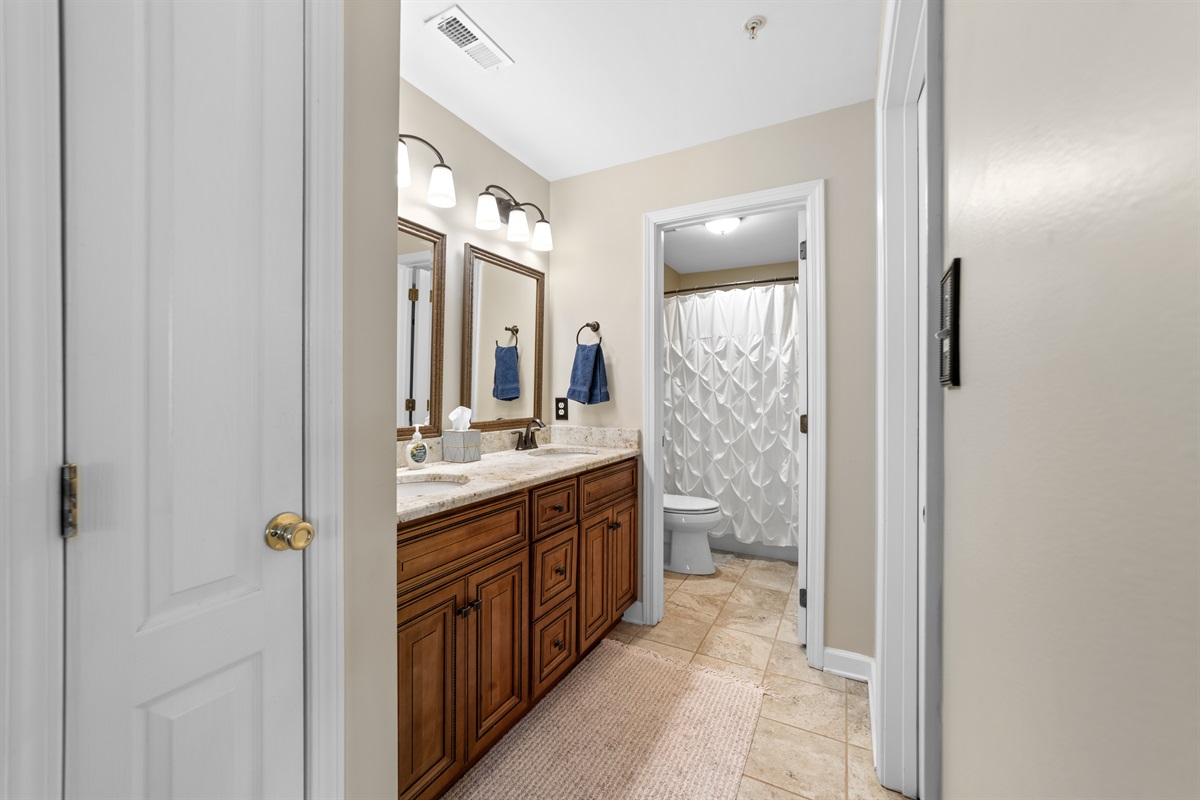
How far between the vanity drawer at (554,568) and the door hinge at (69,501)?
1289mm

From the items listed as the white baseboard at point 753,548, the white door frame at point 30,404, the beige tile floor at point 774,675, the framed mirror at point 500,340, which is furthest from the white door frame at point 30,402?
the white baseboard at point 753,548

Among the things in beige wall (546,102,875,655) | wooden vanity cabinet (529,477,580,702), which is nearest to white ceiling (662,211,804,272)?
beige wall (546,102,875,655)

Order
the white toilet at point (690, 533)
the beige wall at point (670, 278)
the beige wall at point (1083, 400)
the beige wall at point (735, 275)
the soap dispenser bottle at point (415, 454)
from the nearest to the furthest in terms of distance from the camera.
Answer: the beige wall at point (1083, 400), the soap dispenser bottle at point (415, 454), the white toilet at point (690, 533), the beige wall at point (735, 275), the beige wall at point (670, 278)

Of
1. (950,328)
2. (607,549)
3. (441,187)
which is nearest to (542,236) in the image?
(441,187)

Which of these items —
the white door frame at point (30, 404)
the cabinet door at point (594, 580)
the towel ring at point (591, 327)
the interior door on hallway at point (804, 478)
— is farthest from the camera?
the towel ring at point (591, 327)

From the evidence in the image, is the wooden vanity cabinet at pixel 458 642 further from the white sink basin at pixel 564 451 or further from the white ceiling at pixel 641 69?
the white ceiling at pixel 641 69

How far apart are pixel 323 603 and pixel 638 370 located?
1.91 metres

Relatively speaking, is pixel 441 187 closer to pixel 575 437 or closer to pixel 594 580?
pixel 575 437

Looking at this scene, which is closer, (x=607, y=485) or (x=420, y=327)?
(x=420, y=327)

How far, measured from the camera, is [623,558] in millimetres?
2379

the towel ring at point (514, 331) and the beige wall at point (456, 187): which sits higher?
the beige wall at point (456, 187)

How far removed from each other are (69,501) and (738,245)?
377 cm

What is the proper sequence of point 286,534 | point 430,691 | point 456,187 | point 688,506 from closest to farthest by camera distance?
point 286,534
point 430,691
point 456,187
point 688,506

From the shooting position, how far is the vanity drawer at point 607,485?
207 cm
